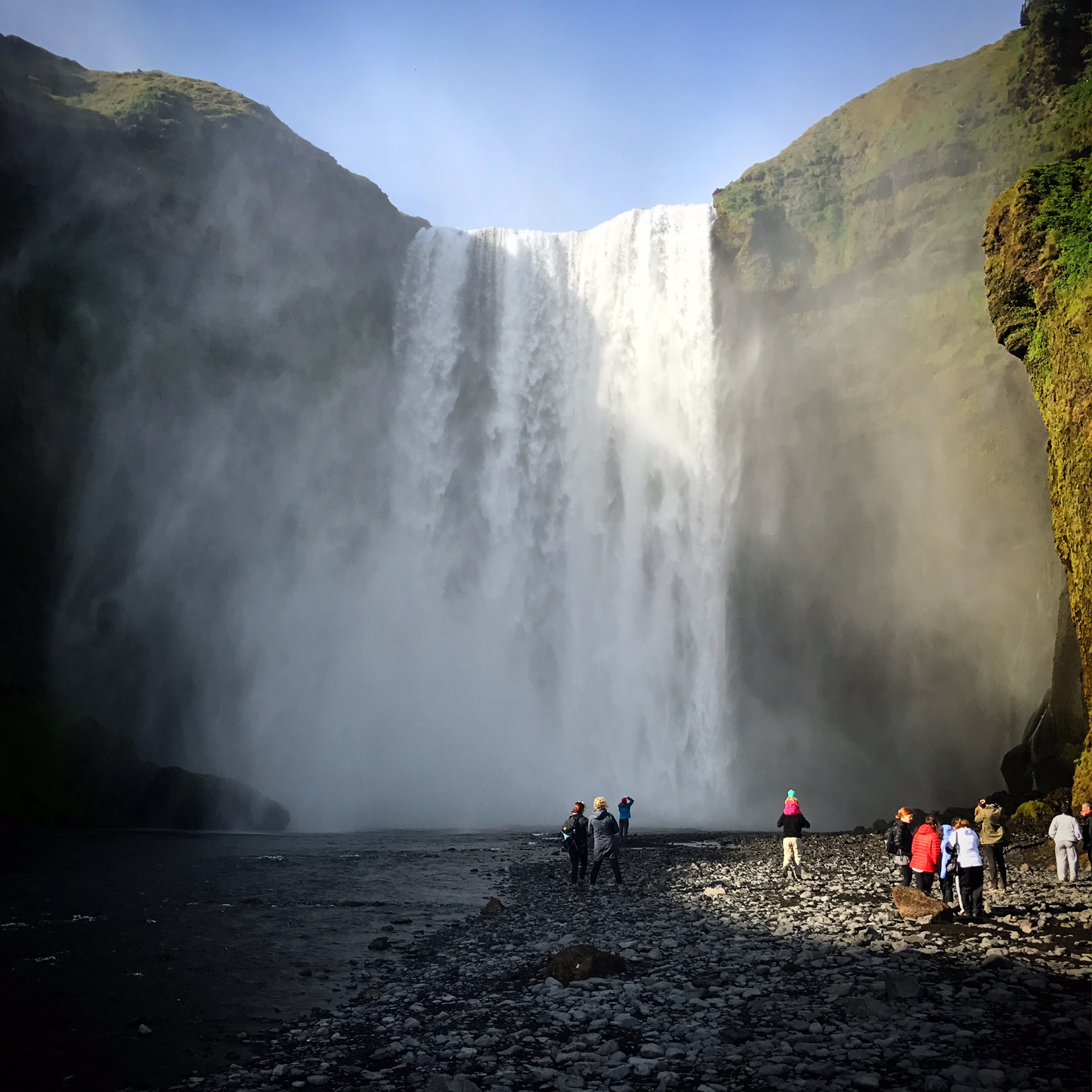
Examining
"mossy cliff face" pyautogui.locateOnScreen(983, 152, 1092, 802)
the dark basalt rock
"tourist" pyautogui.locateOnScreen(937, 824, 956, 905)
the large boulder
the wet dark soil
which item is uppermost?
"mossy cliff face" pyautogui.locateOnScreen(983, 152, 1092, 802)

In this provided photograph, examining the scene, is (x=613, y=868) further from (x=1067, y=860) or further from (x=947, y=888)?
(x=1067, y=860)

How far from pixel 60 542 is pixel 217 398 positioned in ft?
40.8

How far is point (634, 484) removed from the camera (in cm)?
4556

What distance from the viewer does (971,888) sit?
428 inches

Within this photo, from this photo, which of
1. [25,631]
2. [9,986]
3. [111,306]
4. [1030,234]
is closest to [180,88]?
[111,306]

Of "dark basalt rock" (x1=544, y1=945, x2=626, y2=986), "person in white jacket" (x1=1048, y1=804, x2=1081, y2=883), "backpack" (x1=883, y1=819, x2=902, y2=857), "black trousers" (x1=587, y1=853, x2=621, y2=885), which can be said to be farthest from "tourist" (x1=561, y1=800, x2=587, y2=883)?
"person in white jacket" (x1=1048, y1=804, x2=1081, y2=883)

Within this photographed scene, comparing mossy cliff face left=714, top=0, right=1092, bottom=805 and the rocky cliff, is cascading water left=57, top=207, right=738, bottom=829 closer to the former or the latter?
the rocky cliff

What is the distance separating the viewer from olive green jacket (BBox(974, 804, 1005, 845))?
42.7 ft

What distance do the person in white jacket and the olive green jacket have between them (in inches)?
71.6

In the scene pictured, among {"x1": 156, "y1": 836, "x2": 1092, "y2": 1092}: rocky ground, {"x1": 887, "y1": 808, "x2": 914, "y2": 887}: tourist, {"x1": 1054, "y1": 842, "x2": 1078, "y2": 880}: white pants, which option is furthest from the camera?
{"x1": 1054, "y1": 842, "x2": 1078, "y2": 880}: white pants

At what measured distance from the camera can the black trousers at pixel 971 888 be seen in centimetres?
1083

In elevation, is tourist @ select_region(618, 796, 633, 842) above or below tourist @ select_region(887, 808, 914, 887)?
below

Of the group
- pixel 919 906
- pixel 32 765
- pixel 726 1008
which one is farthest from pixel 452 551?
pixel 726 1008

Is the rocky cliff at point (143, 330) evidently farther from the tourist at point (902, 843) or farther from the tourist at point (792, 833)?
the tourist at point (902, 843)
